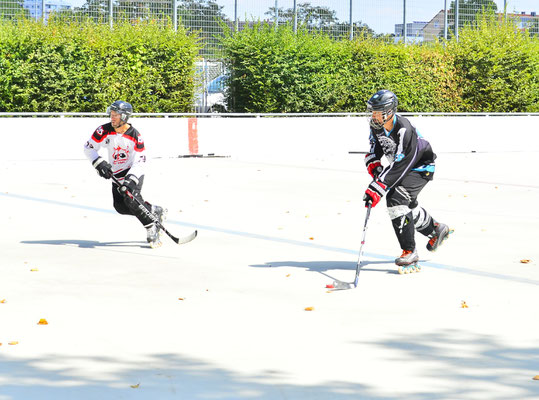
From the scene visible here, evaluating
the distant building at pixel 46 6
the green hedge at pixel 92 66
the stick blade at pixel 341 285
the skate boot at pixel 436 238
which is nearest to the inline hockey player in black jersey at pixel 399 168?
the skate boot at pixel 436 238

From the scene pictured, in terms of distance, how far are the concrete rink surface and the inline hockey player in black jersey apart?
0.40 metres

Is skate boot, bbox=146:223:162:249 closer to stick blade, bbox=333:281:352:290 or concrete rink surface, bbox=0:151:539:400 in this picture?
concrete rink surface, bbox=0:151:539:400

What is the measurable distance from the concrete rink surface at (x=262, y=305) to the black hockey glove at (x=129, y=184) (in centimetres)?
57

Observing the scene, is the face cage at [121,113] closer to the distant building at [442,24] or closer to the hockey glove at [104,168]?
the hockey glove at [104,168]

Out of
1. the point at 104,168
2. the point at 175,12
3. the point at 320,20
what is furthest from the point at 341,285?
the point at 320,20

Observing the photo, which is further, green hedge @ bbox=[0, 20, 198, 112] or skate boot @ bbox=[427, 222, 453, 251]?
green hedge @ bbox=[0, 20, 198, 112]

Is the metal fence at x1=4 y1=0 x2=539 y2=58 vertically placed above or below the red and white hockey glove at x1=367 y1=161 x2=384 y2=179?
above

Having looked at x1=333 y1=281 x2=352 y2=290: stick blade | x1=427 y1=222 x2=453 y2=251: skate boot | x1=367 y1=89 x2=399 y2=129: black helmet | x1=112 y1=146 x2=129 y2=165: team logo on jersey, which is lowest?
x1=333 y1=281 x2=352 y2=290: stick blade

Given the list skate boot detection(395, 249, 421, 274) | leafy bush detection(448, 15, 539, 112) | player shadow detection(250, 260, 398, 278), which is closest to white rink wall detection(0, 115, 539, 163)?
leafy bush detection(448, 15, 539, 112)

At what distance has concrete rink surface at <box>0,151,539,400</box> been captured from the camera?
15.3 feet

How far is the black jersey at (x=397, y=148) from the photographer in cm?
756

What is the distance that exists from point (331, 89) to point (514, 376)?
810 inches

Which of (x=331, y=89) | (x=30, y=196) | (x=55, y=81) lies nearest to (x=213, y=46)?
(x=331, y=89)

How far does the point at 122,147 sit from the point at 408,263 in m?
3.32
